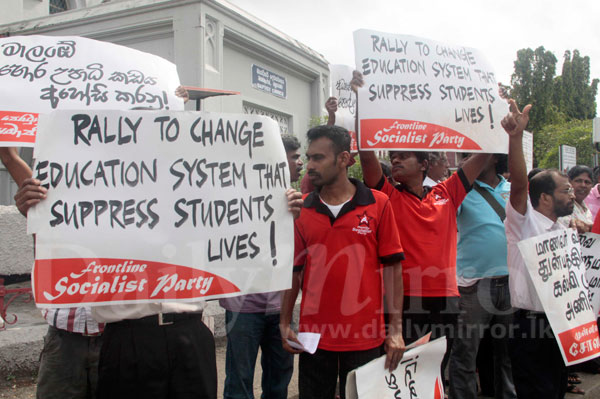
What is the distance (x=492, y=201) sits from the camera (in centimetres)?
418

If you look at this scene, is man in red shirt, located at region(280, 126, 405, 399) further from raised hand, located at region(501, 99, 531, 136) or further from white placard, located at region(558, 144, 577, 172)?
white placard, located at region(558, 144, 577, 172)

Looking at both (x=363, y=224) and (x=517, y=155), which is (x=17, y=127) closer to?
(x=363, y=224)

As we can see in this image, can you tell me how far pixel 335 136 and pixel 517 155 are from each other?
1.25m

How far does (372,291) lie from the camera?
9.47 ft

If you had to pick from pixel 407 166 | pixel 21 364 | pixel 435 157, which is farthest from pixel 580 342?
pixel 21 364

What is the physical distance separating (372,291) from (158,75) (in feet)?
5.89

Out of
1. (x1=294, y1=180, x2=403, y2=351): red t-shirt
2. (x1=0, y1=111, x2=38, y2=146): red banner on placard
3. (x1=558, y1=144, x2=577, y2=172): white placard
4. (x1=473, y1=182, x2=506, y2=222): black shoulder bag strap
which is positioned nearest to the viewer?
(x1=0, y1=111, x2=38, y2=146): red banner on placard

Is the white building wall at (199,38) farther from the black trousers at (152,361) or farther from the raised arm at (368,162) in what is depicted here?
the black trousers at (152,361)

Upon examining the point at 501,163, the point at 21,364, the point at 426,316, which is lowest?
the point at 21,364

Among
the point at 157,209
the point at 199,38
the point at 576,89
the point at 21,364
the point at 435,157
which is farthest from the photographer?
the point at 576,89

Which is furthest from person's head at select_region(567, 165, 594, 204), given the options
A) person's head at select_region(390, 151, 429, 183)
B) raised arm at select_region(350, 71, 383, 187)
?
raised arm at select_region(350, 71, 383, 187)

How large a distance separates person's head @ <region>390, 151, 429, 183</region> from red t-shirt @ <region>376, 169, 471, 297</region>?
8cm

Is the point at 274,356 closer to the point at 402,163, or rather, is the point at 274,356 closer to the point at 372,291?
the point at 372,291

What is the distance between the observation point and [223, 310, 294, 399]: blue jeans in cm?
348
